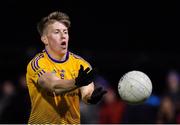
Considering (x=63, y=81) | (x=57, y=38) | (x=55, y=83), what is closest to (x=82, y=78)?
(x=63, y=81)

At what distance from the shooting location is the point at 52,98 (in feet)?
24.7

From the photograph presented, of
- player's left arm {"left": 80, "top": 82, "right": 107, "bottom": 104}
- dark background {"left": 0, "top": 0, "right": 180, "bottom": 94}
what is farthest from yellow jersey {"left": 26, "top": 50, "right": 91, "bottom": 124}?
dark background {"left": 0, "top": 0, "right": 180, "bottom": 94}

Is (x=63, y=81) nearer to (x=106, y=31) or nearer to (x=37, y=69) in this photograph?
(x=37, y=69)

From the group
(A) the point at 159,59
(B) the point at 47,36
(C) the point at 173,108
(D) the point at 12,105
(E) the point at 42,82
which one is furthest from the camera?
(A) the point at 159,59

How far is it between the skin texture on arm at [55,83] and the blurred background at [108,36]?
7.44 metres

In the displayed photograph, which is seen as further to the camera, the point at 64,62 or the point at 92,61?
the point at 92,61

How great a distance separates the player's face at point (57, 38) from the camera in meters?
7.61

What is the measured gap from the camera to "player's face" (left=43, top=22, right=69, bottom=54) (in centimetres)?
761

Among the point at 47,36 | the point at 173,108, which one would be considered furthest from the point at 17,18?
the point at 47,36

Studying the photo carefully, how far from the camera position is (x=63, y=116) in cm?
756

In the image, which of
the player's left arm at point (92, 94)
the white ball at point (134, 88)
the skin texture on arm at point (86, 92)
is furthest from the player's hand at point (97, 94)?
the white ball at point (134, 88)

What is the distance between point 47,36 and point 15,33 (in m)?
7.85

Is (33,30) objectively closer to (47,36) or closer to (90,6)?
(90,6)

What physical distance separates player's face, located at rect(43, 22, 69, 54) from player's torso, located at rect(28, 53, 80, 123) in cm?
16
